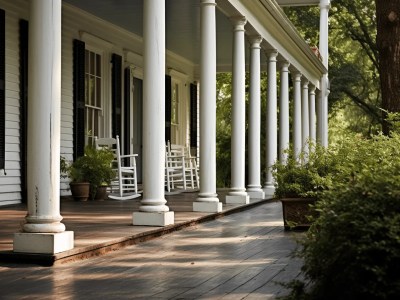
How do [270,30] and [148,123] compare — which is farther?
[270,30]

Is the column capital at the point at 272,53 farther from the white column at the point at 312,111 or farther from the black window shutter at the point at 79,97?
the white column at the point at 312,111

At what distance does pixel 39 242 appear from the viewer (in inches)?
234

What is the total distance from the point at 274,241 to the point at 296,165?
70.9 inches

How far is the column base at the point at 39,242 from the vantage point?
5.91 metres

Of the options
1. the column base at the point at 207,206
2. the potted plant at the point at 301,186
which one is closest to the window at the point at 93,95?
the column base at the point at 207,206

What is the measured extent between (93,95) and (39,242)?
8787 mm

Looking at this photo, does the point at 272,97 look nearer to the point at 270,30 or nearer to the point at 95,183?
the point at 270,30

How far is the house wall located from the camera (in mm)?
11391

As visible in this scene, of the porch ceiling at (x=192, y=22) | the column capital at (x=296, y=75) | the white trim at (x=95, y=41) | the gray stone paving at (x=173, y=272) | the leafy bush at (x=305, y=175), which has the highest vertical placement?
the porch ceiling at (x=192, y=22)

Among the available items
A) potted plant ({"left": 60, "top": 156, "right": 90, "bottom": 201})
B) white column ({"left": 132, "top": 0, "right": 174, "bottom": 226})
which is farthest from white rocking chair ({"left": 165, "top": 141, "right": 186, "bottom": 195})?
white column ({"left": 132, "top": 0, "right": 174, "bottom": 226})

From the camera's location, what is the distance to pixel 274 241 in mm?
7699

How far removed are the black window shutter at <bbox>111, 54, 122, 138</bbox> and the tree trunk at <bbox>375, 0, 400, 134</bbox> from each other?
18.2 feet

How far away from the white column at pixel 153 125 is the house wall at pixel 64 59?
3678 millimetres

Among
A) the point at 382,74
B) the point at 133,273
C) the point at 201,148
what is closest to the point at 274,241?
the point at 133,273
